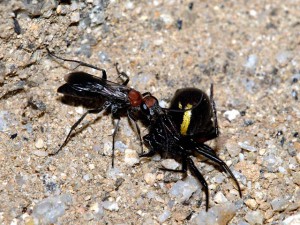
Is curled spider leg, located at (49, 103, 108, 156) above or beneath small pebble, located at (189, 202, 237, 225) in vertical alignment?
above

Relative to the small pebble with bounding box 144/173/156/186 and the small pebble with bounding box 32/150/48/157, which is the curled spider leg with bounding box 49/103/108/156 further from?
the small pebble with bounding box 144/173/156/186

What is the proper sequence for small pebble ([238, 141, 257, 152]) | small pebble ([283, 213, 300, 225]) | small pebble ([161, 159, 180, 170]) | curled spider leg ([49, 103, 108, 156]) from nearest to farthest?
small pebble ([283, 213, 300, 225]), curled spider leg ([49, 103, 108, 156]), small pebble ([161, 159, 180, 170]), small pebble ([238, 141, 257, 152])

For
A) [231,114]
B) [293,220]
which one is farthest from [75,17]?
[293,220]

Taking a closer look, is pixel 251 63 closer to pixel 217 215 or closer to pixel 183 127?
pixel 183 127

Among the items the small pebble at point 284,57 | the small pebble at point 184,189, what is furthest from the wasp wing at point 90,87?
the small pebble at point 284,57

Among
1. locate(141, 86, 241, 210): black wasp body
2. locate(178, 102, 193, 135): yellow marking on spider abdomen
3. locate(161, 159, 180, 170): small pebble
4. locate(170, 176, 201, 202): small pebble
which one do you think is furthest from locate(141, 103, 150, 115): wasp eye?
locate(170, 176, 201, 202): small pebble

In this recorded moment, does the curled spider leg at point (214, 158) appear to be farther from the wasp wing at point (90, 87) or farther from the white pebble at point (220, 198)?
the wasp wing at point (90, 87)

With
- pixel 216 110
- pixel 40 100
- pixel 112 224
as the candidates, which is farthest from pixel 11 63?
pixel 216 110

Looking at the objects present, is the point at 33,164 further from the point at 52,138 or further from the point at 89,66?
the point at 89,66
